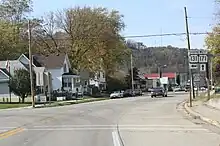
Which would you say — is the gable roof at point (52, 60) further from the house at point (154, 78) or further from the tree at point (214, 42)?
the house at point (154, 78)

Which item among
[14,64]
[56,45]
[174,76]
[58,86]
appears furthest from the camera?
[174,76]

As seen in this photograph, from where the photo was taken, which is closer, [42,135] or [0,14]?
[42,135]

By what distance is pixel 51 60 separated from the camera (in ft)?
286

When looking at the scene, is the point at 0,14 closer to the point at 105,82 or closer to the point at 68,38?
the point at 68,38

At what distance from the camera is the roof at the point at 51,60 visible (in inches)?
3388

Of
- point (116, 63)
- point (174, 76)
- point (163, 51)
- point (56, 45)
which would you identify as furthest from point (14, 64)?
point (174, 76)

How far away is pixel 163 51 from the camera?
492 feet

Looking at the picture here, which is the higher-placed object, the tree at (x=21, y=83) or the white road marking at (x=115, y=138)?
the tree at (x=21, y=83)

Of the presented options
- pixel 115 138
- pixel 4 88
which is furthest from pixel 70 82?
pixel 115 138

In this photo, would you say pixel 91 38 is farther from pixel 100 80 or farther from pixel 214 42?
pixel 214 42

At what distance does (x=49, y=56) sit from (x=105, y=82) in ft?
66.8

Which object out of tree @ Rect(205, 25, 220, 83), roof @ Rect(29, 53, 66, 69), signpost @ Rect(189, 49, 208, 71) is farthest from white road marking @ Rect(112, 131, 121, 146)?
roof @ Rect(29, 53, 66, 69)

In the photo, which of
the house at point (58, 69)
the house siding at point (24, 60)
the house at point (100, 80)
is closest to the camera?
the house siding at point (24, 60)

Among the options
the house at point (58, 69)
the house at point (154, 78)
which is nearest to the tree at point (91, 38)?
the house at point (58, 69)
